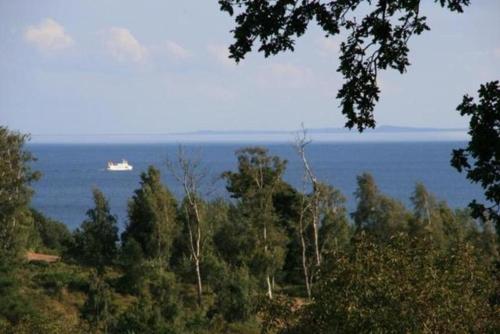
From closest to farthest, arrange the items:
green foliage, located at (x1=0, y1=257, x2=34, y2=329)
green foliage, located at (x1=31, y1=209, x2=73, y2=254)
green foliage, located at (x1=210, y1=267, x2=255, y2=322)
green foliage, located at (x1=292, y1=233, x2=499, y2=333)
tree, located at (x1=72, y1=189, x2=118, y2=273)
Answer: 1. green foliage, located at (x1=292, y1=233, x2=499, y2=333)
2. green foliage, located at (x1=0, y1=257, x2=34, y2=329)
3. green foliage, located at (x1=210, y1=267, x2=255, y2=322)
4. tree, located at (x1=72, y1=189, x2=118, y2=273)
5. green foliage, located at (x1=31, y1=209, x2=73, y2=254)

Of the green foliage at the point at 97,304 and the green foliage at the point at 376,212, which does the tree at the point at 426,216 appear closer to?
the green foliage at the point at 376,212

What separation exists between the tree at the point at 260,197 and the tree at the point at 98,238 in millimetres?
6035

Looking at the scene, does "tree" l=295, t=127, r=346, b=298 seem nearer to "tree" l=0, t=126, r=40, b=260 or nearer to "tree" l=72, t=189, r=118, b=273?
"tree" l=72, t=189, r=118, b=273

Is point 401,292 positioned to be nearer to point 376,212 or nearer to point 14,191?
point 14,191

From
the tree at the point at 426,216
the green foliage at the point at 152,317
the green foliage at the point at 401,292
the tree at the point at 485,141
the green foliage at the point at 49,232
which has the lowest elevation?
the green foliage at the point at 49,232

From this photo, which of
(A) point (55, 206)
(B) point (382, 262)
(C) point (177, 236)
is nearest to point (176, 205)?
(C) point (177, 236)

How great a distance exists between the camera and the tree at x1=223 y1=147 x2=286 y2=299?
141ft

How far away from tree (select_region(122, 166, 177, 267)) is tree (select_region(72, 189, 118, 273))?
32.4 inches

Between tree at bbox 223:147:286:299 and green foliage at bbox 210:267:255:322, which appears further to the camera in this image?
tree at bbox 223:147:286:299

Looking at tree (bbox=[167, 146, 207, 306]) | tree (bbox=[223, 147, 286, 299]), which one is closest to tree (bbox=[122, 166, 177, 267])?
tree (bbox=[167, 146, 207, 306])

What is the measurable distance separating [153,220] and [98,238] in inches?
111

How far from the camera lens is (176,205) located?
45.0 meters

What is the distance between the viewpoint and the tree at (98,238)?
42.2m

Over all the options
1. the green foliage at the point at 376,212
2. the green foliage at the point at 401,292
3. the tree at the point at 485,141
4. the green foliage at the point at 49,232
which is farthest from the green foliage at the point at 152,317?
the green foliage at the point at 49,232
